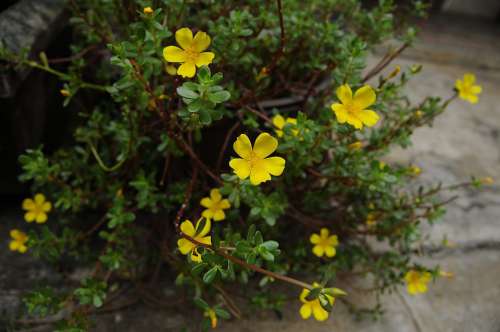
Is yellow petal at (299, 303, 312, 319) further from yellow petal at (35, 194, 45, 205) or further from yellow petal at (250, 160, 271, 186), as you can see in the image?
yellow petal at (35, 194, 45, 205)

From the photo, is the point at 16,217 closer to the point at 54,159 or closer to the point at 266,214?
the point at 54,159

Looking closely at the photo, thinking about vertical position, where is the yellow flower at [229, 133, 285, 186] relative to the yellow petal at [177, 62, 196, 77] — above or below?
below

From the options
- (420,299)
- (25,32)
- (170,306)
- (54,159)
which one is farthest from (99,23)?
(420,299)

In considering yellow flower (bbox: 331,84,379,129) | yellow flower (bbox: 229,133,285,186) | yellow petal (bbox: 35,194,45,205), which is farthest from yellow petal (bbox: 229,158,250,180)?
yellow petal (bbox: 35,194,45,205)

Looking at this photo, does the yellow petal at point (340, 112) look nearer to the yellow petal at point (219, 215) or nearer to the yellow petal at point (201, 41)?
the yellow petal at point (201, 41)

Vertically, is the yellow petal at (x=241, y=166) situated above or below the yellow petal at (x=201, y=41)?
below

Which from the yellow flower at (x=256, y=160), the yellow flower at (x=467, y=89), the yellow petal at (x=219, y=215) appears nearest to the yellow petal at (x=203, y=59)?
the yellow flower at (x=256, y=160)

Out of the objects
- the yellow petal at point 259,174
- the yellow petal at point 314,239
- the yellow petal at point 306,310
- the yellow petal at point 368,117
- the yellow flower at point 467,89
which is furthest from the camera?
the yellow flower at point 467,89
